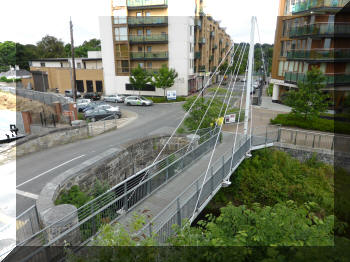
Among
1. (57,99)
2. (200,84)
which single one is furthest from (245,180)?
(200,84)

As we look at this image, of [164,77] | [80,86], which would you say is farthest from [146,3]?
[80,86]

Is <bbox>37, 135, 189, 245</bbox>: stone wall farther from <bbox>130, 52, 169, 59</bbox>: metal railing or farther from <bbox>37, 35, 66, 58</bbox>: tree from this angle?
<bbox>37, 35, 66, 58</bbox>: tree

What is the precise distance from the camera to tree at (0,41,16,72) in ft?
250

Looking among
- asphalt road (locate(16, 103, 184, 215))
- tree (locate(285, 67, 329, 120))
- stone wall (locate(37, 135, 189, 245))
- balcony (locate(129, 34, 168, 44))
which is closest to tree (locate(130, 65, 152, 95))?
→ balcony (locate(129, 34, 168, 44))

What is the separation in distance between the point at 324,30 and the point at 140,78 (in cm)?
2261

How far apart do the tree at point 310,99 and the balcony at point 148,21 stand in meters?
23.2

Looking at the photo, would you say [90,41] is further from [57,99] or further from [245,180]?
[245,180]

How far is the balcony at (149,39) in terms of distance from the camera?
119 ft

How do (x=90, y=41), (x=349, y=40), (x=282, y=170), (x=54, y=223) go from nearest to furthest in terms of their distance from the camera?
(x=54, y=223), (x=282, y=170), (x=349, y=40), (x=90, y=41)

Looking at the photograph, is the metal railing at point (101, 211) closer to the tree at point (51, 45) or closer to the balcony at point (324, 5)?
the balcony at point (324, 5)

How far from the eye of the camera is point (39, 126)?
1991 cm

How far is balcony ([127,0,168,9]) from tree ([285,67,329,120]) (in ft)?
81.2

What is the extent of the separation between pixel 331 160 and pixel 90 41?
9224 centimetres

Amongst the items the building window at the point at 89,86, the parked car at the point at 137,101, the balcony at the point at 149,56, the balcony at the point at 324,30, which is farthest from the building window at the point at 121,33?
the balcony at the point at 324,30
